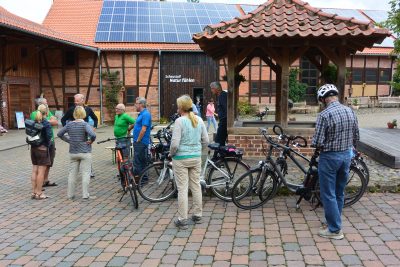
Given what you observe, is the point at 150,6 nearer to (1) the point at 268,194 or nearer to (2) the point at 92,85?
(2) the point at 92,85

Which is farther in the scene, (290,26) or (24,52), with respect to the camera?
(24,52)

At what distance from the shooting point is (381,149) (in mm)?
8086

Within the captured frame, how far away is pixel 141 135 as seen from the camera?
6.65 m

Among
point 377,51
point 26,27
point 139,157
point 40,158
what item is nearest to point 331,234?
point 139,157

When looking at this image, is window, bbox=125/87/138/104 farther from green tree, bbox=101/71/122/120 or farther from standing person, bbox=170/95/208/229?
standing person, bbox=170/95/208/229

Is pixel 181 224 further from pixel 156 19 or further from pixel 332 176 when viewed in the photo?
pixel 156 19

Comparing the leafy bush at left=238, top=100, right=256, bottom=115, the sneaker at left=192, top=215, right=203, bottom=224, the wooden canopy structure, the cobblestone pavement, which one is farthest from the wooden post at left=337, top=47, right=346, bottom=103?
the leafy bush at left=238, top=100, right=256, bottom=115

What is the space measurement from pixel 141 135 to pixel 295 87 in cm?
2042

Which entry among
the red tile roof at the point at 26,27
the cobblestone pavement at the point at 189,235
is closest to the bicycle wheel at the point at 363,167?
the cobblestone pavement at the point at 189,235

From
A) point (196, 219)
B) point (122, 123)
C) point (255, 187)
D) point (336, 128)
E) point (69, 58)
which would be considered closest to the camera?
point (336, 128)

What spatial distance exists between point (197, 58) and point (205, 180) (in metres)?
18.4

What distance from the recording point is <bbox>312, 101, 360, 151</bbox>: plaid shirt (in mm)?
4219

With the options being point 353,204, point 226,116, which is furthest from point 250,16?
point 353,204

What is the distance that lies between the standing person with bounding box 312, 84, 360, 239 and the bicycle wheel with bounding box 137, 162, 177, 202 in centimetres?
250
